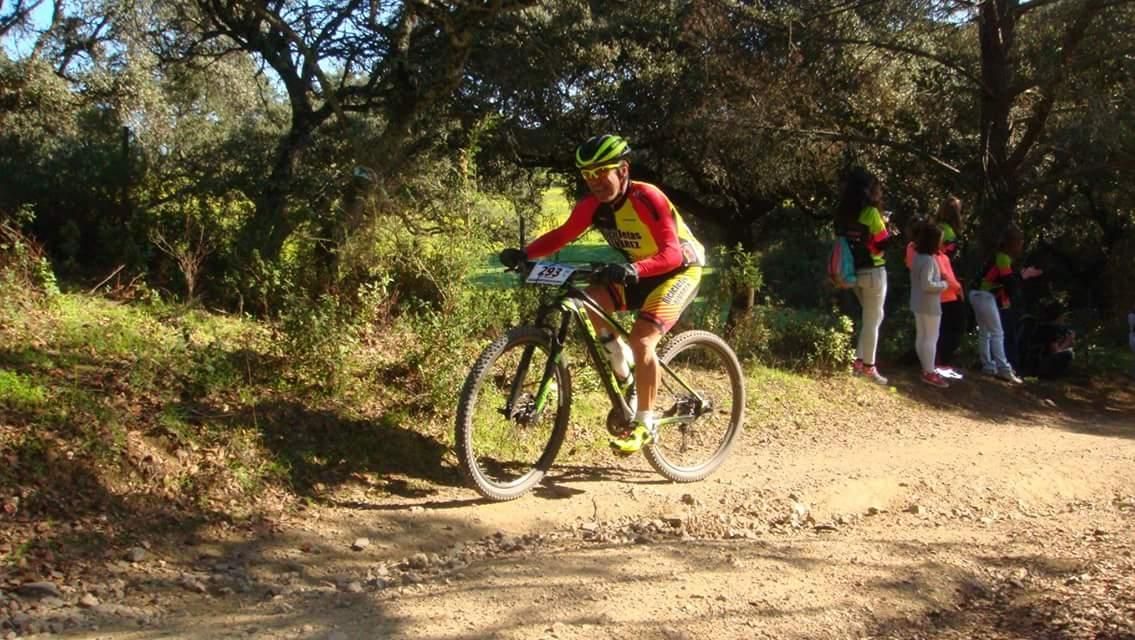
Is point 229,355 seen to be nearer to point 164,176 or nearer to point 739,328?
point 164,176

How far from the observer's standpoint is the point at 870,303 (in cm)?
864

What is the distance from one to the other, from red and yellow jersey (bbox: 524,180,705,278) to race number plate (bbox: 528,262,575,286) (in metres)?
0.30

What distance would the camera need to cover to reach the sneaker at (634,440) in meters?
5.79

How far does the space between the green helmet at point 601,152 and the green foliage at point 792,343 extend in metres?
4.18

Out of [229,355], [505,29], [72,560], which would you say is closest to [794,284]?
[505,29]

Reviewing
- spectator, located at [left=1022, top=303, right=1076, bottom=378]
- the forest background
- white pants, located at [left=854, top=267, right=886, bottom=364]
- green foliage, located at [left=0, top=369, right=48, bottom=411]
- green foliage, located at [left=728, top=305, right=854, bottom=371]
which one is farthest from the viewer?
spectator, located at [left=1022, top=303, right=1076, bottom=378]

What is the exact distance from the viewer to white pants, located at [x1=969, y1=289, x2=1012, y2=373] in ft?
34.0

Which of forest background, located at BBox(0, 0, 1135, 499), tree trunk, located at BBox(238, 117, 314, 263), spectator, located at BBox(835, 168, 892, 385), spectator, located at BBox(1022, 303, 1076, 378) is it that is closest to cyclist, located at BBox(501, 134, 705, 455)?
forest background, located at BBox(0, 0, 1135, 499)

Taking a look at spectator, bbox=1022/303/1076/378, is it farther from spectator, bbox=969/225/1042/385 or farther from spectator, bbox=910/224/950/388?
spectator, bbox=910/224/950/388

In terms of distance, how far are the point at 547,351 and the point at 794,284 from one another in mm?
15758

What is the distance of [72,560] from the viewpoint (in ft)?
14.4

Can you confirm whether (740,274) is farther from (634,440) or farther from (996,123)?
(996,123)

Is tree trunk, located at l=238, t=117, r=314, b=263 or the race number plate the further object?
tree trunk, located at l=238, t=117, r=314, b=263

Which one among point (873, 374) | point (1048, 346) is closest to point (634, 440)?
point (873, 374)
